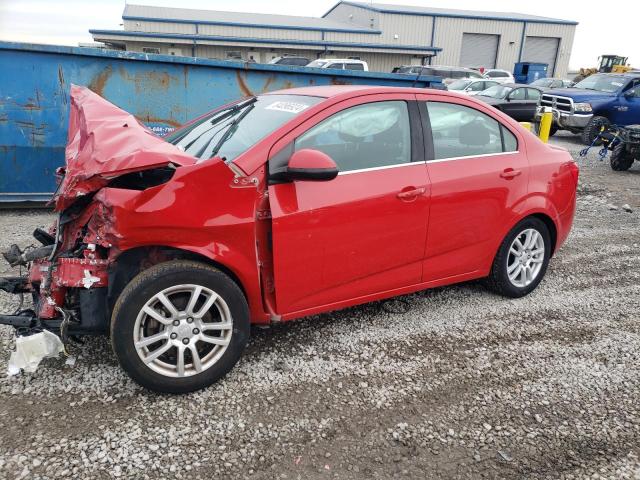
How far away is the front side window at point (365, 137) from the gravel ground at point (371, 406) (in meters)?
1.25

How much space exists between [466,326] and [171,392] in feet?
7.23

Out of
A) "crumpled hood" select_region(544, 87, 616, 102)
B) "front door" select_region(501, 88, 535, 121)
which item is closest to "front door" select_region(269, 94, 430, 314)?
"crumpled hood" select_region(544, 87, 616, 102)

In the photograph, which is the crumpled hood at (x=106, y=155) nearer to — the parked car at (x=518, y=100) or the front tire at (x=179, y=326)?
the front tire at (x=179, y=326)

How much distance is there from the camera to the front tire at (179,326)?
9.09ft

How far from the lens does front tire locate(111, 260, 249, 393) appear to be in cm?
277

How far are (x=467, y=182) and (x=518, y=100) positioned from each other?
14497 mm

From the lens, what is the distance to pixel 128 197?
271 cm

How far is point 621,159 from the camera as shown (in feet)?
35.6

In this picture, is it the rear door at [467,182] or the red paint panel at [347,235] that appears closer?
the red paint panel at [347,235]

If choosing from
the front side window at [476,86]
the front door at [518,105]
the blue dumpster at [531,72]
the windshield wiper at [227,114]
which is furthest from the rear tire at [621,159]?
the blue dumpster at [531,72]

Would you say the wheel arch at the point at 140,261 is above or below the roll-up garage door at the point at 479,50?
above

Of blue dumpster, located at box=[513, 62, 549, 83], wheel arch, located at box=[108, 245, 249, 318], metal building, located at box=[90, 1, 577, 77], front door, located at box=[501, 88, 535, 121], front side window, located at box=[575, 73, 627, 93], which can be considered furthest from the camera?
blue dumpster, located at box=[513, 62, 549, 83]

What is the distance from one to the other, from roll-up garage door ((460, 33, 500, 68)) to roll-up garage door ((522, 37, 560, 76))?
107 inches

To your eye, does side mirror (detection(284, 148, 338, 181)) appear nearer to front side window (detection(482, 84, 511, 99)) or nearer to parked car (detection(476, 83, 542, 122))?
parked car (detection(476, 83, 542, 122))
